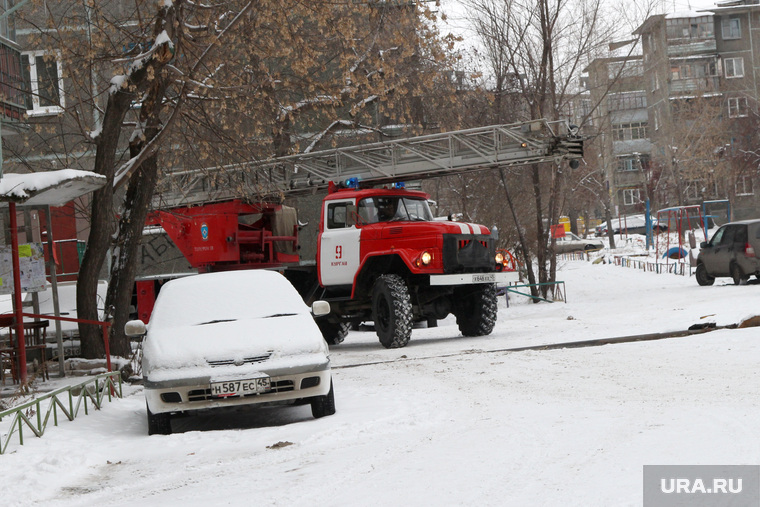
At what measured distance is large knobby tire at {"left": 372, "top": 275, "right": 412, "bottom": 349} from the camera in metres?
15.9

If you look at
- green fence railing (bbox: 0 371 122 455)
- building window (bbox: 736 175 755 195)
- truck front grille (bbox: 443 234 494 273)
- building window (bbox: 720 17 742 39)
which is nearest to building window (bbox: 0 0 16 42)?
green fence railing (bbox: 0 371 122 455)

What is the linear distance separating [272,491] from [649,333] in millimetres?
9674

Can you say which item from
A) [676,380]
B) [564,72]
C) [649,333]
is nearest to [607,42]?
[564,72]

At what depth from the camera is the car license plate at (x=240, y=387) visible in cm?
830

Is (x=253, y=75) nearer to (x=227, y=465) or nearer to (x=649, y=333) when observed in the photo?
(x=649, y=333)

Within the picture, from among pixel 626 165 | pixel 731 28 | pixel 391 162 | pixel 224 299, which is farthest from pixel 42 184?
pixel 626 165

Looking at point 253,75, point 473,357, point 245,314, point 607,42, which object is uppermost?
point 607,42

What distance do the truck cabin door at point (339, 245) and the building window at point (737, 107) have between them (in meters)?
51.8

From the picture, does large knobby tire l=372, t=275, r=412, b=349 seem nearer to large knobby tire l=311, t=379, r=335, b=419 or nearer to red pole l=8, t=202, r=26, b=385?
red pole l=8, t=202, r=26, b=385

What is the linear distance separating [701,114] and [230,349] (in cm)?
5696

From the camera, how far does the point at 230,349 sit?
8531 mm

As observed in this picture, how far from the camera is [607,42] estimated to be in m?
25.7

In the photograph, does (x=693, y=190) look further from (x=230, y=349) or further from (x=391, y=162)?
(x=230, y=349)

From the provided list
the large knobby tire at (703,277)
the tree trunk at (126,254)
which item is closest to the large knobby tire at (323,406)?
the tree trunk at (126,254)
